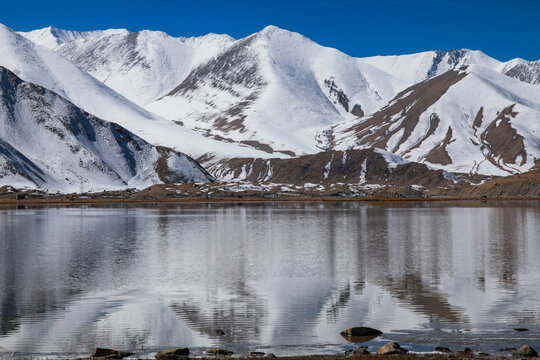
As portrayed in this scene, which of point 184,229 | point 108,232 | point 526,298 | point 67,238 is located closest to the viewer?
point 526,298

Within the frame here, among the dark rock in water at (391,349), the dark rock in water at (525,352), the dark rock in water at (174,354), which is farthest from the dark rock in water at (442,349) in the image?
the dark rock in water at (174,354)

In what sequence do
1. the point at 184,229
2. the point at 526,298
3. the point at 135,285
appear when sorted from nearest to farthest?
1. the point at 526,298
2. the point at 135,285
3. the point at 184,229

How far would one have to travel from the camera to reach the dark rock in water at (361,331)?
24.5 m

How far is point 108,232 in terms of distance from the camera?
236 feet

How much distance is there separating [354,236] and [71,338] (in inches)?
1725

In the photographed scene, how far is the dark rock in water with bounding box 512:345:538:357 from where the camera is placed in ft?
69.0

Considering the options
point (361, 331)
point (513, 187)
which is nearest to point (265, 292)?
point (361, 331)

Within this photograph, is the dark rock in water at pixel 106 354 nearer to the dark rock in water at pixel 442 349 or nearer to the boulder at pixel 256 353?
the boulder at pixel 256 353

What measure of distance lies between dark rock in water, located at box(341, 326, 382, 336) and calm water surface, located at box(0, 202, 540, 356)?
0.64m

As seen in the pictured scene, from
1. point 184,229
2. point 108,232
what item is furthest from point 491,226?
point 108,232

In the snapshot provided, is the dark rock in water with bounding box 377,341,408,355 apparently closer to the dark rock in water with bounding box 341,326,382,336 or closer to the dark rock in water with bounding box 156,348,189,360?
the dark rock in water with bounding box 341,326,382,336

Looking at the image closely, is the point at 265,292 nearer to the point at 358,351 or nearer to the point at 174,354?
the point at 358,351

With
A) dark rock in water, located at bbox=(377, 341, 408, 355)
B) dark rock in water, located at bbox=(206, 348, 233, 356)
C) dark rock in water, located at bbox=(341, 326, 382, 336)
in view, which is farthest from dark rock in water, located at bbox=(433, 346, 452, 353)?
dark rock in water, located at bbox=(206, 348, 233, 356)

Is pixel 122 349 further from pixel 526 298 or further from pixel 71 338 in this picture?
pixel 526 298
